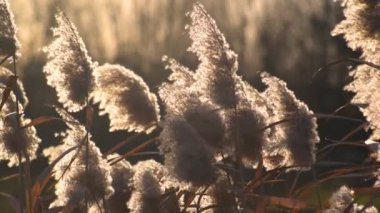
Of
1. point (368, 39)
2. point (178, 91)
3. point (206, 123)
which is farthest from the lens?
point (368, 39)

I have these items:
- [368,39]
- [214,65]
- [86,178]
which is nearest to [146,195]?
[86,178]

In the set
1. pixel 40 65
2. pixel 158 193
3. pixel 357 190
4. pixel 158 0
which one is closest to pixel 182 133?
pixel 158 193

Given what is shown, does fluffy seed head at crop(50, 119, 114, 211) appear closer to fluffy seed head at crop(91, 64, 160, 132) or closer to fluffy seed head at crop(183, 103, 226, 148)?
fluffy seed head at crop(91, 64, 160, 132)

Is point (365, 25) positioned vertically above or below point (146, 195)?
above

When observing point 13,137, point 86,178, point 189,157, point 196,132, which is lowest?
point 189,157

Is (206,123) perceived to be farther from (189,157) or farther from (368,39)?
(368,39)

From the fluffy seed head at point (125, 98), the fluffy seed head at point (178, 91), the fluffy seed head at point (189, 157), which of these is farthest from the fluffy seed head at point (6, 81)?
the fluffy seed head at point (189, 157)

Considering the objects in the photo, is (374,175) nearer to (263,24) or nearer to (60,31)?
(60,31)
